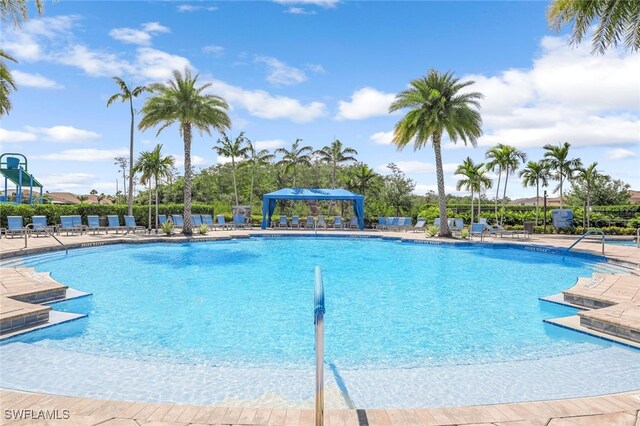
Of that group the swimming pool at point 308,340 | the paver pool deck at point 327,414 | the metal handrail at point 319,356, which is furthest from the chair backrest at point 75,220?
the metal handrail at point 319,356

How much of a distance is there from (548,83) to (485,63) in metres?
6.02

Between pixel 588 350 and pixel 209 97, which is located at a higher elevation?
pixel 209 97

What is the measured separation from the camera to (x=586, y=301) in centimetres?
708

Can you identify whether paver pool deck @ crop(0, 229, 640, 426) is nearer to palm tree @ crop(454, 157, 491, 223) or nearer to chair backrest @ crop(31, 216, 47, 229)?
chair backrest @ crop(31, 216, 47, 229)

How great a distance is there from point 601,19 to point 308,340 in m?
10.6

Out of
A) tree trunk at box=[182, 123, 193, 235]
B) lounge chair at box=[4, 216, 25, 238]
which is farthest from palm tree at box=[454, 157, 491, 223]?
lounge chair at box=[4, 216, 25, 238]

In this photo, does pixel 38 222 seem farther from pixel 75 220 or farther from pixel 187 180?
pixel 187 180

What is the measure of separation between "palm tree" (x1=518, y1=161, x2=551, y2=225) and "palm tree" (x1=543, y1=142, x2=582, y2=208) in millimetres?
1030

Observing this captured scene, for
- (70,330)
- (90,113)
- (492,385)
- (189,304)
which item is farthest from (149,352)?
(90,113)

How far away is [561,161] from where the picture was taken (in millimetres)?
27328

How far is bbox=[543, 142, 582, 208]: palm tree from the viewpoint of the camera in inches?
1067

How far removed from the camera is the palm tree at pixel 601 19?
947cm

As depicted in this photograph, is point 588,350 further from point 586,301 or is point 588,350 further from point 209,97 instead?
point 209,97

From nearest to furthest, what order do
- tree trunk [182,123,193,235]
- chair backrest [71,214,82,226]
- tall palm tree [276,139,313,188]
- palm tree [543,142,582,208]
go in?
chair backrest [71,214,82,226], tree trunk [182,123,193,235], palm tree [543,142,582,208], tall palm tree [276,139,313,188]
